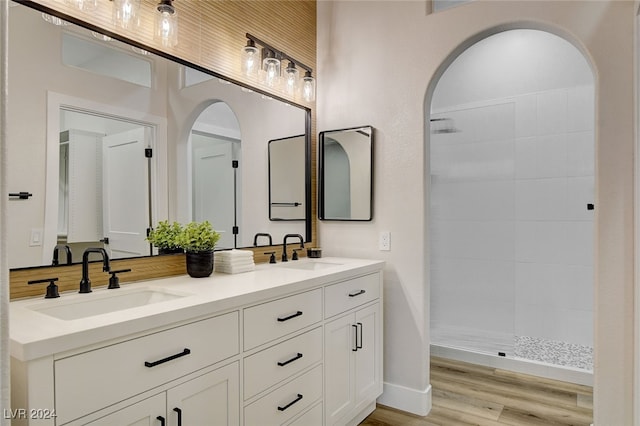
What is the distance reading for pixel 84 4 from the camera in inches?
62.2

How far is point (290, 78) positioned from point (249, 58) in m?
0.38

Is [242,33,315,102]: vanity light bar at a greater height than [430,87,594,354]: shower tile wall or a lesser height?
greater

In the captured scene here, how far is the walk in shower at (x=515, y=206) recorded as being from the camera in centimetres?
292

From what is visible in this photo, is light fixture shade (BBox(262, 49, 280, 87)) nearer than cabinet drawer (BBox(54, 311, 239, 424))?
No

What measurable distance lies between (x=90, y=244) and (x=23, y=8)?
903 millimetres

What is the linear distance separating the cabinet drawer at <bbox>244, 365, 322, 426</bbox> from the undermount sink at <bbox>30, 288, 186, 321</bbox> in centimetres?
54

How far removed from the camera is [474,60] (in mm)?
3336

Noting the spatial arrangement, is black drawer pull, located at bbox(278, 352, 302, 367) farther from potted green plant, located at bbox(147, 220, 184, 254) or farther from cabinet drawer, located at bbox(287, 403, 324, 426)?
potted green plant, located at bbox(147, 220, 184, 254)

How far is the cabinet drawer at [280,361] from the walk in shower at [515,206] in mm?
1938

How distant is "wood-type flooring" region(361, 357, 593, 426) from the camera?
2.34 m

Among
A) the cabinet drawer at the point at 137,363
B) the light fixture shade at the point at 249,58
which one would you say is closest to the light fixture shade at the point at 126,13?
the light fixture shade at the point at 249,58

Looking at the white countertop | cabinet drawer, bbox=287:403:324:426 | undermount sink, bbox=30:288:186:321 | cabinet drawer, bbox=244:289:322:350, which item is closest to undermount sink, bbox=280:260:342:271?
the white countertop

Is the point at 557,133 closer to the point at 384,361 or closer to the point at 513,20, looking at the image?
the point at 513,20

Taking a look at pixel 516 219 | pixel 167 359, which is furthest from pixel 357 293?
pixel 516 219
